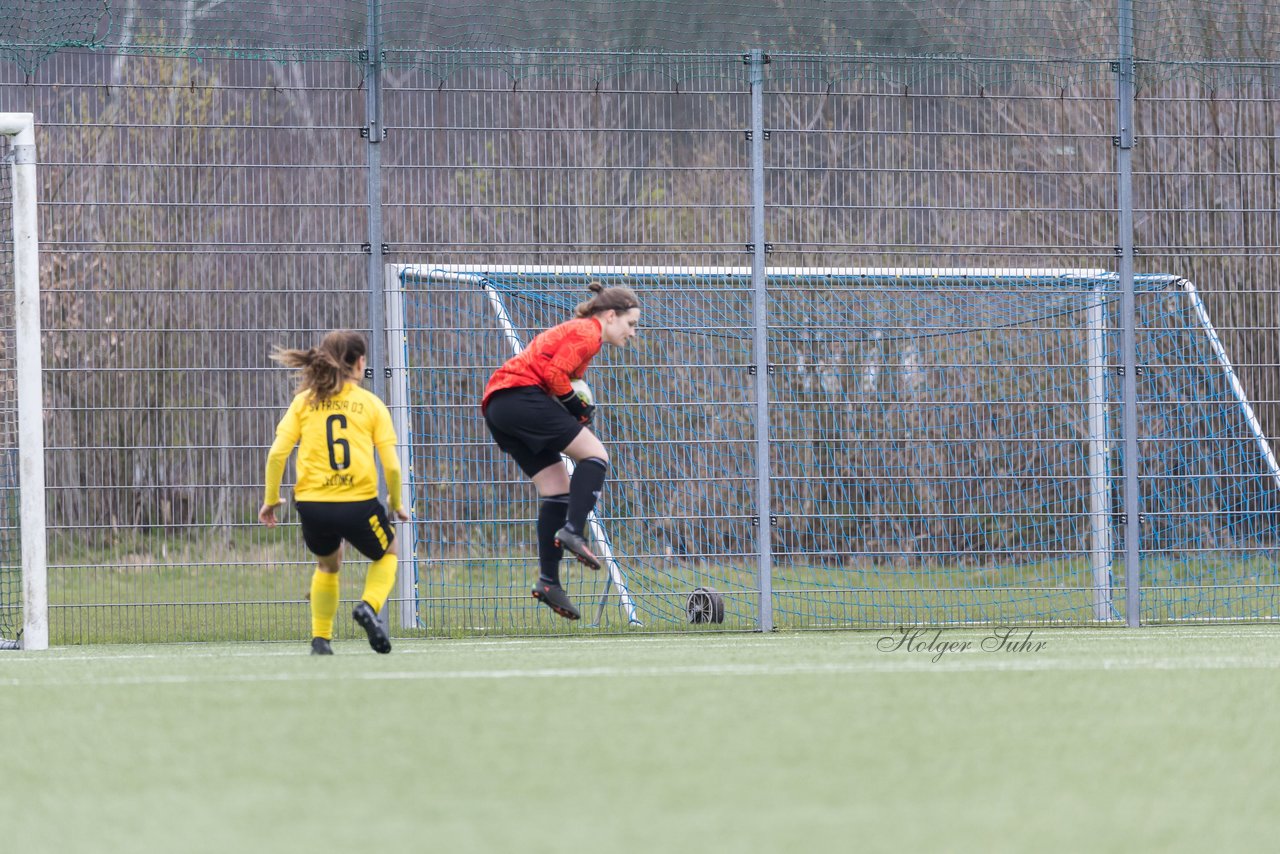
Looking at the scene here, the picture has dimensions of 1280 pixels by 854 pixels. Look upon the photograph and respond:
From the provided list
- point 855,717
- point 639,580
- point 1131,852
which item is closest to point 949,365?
point 639,580

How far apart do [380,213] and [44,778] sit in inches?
216

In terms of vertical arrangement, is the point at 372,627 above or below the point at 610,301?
below

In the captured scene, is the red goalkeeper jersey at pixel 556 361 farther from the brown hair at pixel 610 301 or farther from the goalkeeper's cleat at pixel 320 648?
the goalkeeper's cleat at pixel 320 648

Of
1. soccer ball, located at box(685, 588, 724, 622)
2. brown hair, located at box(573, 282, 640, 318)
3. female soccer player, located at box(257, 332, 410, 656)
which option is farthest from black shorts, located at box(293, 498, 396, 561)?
soccer ball, located at box(685, 588, 724, 622)

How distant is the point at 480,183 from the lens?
8.55m

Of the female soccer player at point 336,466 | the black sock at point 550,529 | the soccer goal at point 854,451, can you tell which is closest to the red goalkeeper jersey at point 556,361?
the black sock at point 550,529

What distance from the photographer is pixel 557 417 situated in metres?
7.35

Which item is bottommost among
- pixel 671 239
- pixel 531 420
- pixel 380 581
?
pixel 380 581

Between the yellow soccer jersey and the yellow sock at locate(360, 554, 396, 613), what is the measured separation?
0.84 feet

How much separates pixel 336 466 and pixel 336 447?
8 cm

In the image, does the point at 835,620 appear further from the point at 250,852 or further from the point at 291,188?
the point at 250,852

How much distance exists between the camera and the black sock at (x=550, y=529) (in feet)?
24.2

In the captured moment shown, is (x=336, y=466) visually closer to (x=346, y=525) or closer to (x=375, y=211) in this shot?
(x=346, y=525)

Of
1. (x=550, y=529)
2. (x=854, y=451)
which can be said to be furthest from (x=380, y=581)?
(x=854, y=451)
